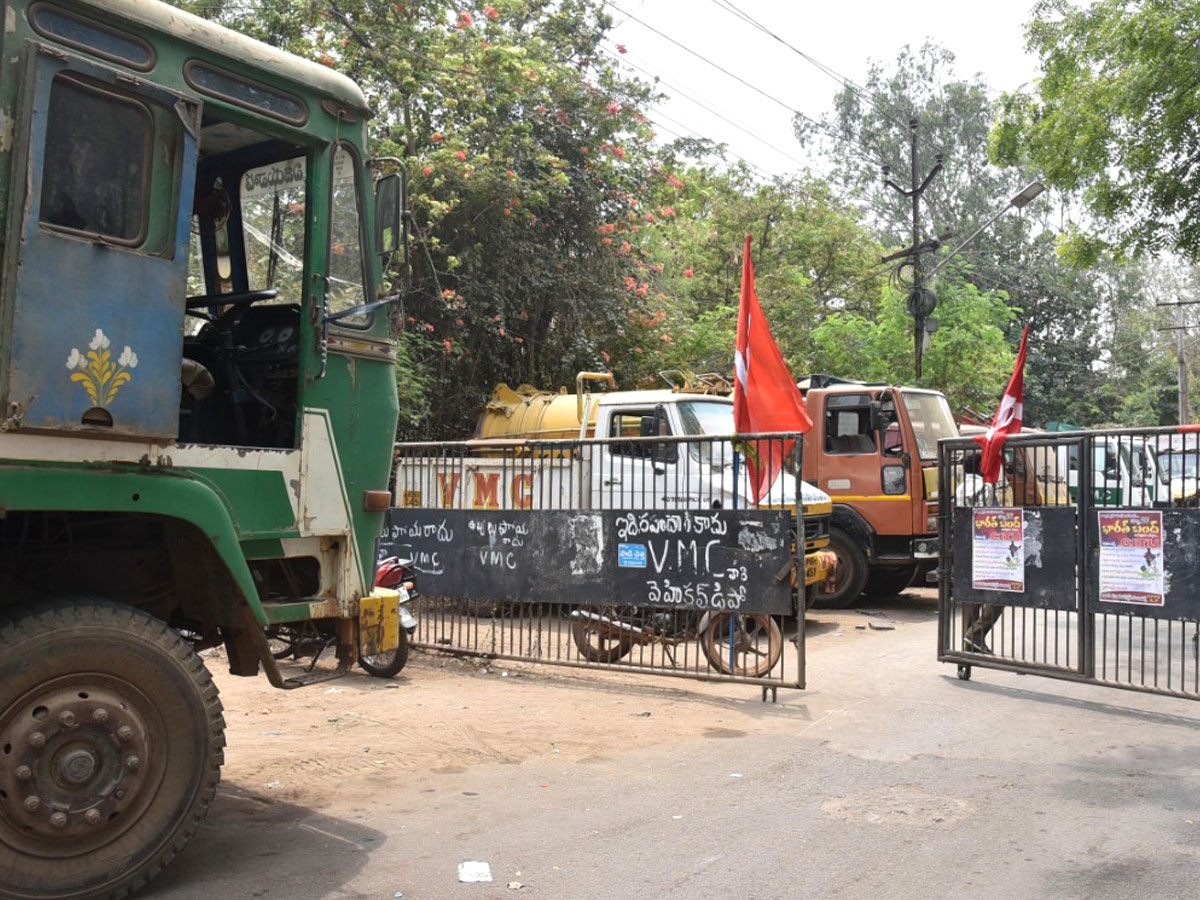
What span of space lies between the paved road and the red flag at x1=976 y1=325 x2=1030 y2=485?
1940 millimetres

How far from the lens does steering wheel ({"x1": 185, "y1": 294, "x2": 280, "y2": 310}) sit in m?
5.43

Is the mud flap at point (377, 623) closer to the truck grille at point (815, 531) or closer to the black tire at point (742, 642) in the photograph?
the black tire at point (742, 642)

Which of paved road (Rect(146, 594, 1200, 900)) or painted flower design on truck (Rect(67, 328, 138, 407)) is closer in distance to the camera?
painted flower design on truck (Rect(67, 328, 138, 407))

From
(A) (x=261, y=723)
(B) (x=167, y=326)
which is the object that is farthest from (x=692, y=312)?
(B) (x=167, y=326)

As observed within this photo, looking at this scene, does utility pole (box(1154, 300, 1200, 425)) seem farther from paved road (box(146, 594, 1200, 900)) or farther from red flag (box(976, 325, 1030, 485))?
paved road (box(146, 594, 1200, 900))

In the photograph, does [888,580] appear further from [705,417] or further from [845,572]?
[705,417]

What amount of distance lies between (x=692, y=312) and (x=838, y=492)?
1356 centimetres

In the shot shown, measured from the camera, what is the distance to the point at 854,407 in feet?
45.1

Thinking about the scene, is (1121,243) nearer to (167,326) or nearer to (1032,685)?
(1032,685)

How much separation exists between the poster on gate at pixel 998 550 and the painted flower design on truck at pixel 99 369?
6.63m

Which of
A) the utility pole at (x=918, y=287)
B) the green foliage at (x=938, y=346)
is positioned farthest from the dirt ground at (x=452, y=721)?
the green foliage at (x=938, y=346)

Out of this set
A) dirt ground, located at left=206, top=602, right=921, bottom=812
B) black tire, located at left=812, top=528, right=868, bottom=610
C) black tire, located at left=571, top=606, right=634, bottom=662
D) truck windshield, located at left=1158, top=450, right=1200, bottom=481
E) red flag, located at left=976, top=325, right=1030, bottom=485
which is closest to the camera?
dirt ground, located at left=206, top=602, right=921, bottom=812

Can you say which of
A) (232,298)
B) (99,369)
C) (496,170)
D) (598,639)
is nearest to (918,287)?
(496,170)

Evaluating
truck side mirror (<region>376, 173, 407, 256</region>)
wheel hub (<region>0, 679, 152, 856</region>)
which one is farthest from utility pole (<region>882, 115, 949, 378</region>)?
wheel hub (<region>0, 679, 152, 856</region>)
